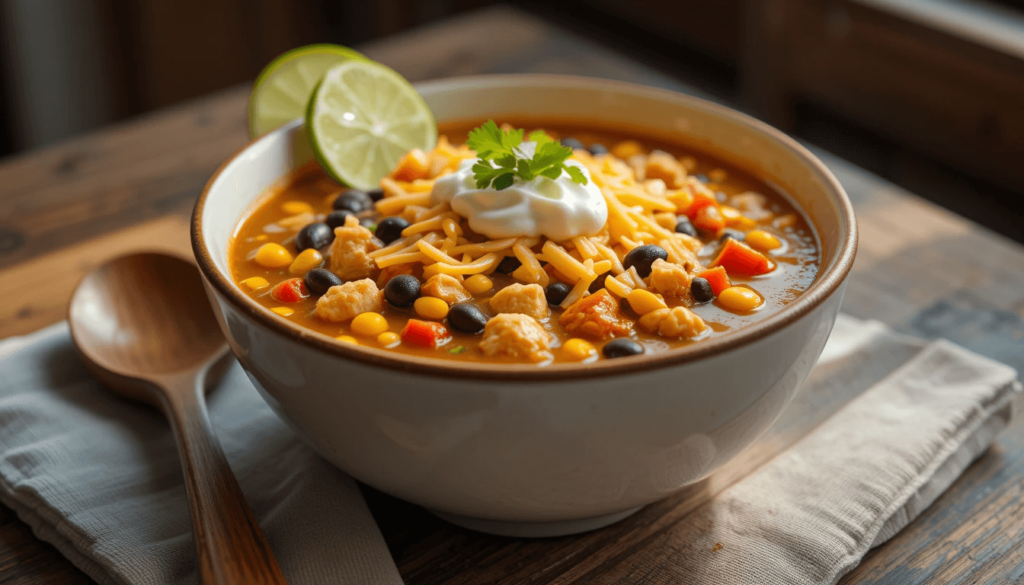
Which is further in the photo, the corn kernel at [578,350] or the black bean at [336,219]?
the black bean at [336,219]

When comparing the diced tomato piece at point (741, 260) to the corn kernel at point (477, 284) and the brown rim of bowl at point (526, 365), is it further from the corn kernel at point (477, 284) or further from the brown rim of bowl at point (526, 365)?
the corn kernel at point (477, 284)

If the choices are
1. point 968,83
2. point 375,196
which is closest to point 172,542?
point 375,196

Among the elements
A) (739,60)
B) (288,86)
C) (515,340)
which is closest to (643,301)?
(515,340)

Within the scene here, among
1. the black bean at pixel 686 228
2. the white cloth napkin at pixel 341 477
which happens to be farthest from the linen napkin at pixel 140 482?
the black bean at pixel 686 228

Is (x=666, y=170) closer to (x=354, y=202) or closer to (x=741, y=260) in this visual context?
(x=741, y=260)

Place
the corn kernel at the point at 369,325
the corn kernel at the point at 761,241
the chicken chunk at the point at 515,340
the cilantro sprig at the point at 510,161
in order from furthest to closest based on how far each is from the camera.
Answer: the corn kernel at the point at 761,241 < the cilantro sprig at the point at 510,161 < the corn kernel at the point at 369,325 < the chicken chunk at the point at 515,340

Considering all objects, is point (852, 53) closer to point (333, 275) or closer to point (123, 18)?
point (333, 275)

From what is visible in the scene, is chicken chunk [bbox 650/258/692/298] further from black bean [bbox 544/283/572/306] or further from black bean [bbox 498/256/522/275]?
black bean [bbox 498/256/522/275]
